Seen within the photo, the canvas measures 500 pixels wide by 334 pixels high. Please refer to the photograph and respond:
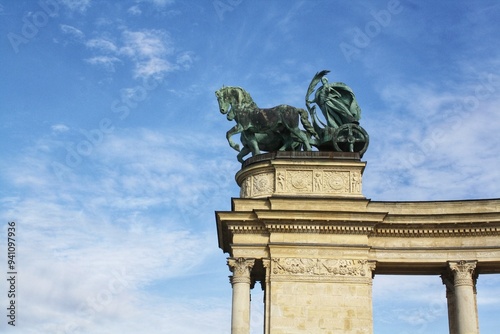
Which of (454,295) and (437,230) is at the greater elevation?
(437,230)

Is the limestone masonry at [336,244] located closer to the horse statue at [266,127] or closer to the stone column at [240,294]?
the stone column at [240,294]

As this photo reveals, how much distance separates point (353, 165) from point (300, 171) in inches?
92.9

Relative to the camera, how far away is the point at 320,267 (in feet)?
106

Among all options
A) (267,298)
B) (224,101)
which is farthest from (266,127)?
(267,298)

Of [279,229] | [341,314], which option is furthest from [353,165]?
[341,314]

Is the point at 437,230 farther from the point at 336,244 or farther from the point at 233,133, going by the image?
the point at 233,133

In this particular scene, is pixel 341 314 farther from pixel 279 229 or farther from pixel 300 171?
pixel 300 171

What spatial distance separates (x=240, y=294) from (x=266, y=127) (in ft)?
26.9

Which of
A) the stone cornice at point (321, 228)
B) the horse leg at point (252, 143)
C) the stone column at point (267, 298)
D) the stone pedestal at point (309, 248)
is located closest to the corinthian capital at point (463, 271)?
the stone pedestal at point (309, 248)

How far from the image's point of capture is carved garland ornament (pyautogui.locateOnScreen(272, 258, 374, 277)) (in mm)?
32156

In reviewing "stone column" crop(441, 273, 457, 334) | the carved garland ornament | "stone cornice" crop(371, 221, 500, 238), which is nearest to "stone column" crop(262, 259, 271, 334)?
the carved garland ornament

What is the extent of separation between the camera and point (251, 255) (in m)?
32.5

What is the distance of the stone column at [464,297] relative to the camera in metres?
31.4

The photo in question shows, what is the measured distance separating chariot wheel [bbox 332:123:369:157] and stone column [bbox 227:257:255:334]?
7057 millimetres
